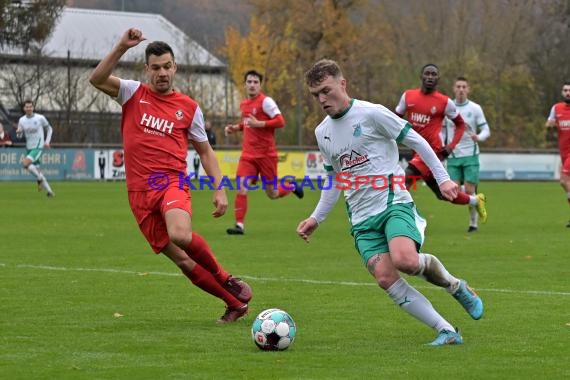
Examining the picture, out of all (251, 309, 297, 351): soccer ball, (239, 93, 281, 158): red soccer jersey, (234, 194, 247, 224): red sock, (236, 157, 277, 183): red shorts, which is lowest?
(234, 194, 247, 224): red sock

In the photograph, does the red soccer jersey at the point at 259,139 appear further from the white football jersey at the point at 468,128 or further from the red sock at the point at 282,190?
the white football jersey at the point at 468,128

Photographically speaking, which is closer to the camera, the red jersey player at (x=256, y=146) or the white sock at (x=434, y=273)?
the white sock at (x=434, y=273)

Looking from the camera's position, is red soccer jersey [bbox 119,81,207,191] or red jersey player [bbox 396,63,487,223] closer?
red soccer jersey [bbox 119,81,207,191]

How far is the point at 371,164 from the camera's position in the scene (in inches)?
307

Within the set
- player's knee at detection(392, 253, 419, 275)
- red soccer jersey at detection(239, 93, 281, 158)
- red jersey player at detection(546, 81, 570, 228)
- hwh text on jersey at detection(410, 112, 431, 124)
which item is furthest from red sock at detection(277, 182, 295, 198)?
player's knee at detection(392, 253, 419, 275)

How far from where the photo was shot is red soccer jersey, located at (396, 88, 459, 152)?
16.8 meters

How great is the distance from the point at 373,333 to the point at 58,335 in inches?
82.4

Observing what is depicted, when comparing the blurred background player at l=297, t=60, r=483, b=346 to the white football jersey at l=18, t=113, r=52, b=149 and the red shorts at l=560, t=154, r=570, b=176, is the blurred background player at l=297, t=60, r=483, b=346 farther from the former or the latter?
the white football jersey at l=18, t=113, r=52, b=149

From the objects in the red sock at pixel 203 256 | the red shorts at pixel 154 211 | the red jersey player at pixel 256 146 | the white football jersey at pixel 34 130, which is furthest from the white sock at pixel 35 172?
the red sock at pixel 203 256

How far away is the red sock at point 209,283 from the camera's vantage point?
8.70 metres

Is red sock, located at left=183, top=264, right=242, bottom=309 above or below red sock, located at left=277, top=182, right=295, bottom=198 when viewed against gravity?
above

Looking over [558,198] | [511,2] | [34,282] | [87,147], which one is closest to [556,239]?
[34,282]

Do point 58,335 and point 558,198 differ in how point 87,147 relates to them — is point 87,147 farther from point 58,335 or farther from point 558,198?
point 58,335

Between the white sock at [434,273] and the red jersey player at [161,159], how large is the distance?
1.75 metres
